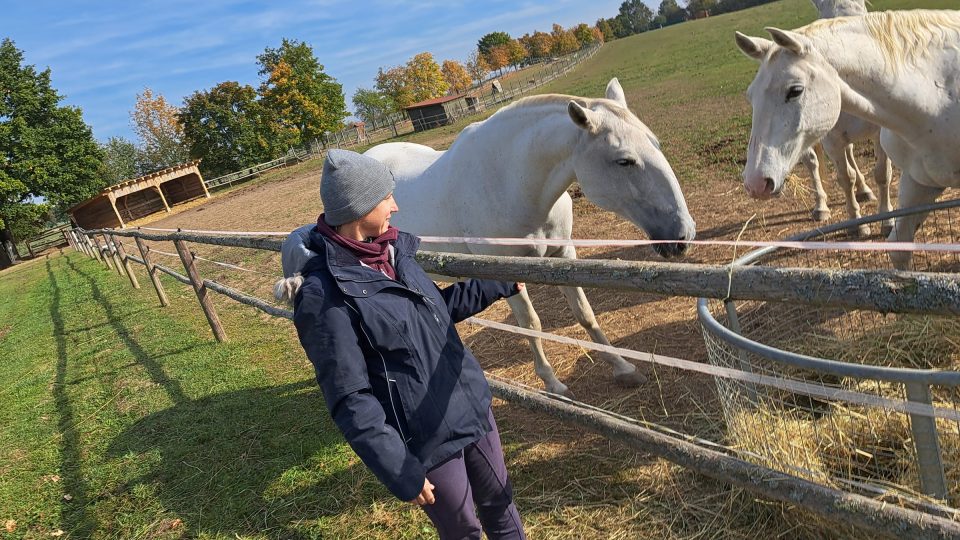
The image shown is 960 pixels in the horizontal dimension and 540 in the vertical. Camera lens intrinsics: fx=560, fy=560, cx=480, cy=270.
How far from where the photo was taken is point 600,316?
15.6ft

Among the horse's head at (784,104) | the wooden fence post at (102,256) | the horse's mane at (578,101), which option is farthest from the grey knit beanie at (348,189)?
the wooden fence post at (102,256)

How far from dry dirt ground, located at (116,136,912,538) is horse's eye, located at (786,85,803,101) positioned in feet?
2.69

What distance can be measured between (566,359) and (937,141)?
2.58 m

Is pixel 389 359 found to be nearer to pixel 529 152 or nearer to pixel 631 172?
pixel 631 172

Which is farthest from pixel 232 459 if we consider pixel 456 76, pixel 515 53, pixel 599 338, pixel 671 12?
pixel 671 12

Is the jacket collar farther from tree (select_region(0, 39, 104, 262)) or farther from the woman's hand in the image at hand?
tree (select_region(0, 39, 104, 262))

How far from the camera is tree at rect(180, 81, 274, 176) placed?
44.7 meters

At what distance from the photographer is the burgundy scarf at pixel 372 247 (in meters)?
1.90

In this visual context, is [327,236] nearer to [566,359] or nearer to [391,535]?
[391,535]

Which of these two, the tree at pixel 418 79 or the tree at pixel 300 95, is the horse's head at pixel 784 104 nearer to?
the tree at pixel 300 95

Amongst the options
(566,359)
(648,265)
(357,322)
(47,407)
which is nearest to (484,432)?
(357,322)

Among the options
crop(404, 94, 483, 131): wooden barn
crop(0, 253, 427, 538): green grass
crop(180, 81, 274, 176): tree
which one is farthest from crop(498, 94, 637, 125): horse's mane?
crop(180, 81, 274, 176): tree

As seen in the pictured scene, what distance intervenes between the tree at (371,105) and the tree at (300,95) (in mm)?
21349

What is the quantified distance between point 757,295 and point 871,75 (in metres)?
2.21
